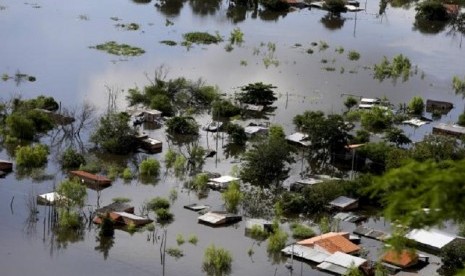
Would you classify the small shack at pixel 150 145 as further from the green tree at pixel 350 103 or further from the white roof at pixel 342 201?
the green tree at pixel 350 103

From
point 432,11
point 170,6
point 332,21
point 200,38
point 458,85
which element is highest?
point 432,11

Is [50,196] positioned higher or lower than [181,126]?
lower

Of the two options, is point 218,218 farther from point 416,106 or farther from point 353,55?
point 353,55

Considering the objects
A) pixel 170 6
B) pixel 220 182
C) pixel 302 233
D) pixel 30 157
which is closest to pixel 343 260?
pixel 302 233

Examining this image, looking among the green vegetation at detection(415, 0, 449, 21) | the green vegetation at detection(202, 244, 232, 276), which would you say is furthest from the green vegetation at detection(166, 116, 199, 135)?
the green vegetation at detection(415, 0, 449, 21)

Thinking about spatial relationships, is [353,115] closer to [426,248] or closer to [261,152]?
[261,152]

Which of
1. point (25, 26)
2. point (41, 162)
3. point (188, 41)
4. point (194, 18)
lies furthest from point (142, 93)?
point (194, 18)

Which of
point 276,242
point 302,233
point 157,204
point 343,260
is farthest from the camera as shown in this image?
point 157,204

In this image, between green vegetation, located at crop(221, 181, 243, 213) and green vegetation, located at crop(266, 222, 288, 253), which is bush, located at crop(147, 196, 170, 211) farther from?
green vegetation, located at crop(266, 222, 288, 253)
